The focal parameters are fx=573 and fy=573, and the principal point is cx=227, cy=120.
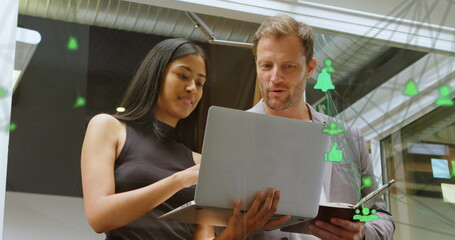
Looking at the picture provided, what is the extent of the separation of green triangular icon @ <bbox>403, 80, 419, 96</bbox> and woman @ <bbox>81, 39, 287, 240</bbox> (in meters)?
0.39

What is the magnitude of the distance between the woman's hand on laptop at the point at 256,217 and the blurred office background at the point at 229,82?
0.24 meters

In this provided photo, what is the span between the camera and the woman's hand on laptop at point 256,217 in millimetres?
1272

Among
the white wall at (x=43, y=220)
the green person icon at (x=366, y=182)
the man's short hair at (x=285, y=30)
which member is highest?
the man's short hair at (x=285, y=30)

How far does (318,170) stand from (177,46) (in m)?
0.51

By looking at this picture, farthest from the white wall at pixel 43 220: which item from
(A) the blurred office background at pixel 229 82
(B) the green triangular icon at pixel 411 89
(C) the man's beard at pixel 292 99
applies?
(B) the green triangular icon at pixel 411 89

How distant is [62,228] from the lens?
135 centimetres

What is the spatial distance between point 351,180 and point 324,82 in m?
0.25

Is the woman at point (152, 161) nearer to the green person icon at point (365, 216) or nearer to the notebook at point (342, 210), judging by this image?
the notebook at point (342, 210)

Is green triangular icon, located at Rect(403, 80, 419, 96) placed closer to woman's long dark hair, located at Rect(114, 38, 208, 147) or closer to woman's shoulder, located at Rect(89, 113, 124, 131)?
woman's long dark hair, located at Rect(114, 38, 208, 147)

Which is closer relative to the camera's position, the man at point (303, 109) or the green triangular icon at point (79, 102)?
the man at point (303, 109)

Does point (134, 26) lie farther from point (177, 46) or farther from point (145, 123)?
point (145, 123)

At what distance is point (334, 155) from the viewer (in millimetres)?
1360

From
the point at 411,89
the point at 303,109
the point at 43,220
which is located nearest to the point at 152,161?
the point at 43,220

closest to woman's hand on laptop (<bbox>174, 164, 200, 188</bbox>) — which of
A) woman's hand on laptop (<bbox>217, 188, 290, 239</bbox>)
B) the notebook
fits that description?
woman's hand on laptop (<bbox>217, 188, 290, 239</bbox>)
